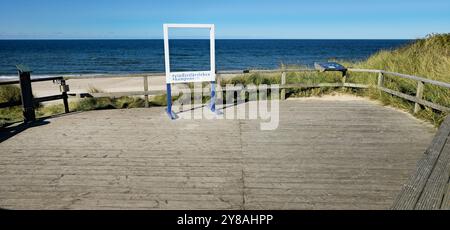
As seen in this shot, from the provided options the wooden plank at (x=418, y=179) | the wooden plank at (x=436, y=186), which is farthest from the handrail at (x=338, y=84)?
the wooden plank at (x=436, y=186)

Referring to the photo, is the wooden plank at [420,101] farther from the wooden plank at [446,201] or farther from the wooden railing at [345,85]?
the wooden plank at [446,201]

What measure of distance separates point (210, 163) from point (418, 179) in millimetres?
2646

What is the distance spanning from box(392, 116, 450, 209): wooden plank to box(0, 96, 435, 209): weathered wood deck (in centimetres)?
64

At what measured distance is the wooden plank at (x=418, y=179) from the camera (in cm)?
248

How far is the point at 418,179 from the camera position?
9.21 feet

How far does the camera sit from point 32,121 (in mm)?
7195

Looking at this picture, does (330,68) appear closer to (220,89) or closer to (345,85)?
(345,85)

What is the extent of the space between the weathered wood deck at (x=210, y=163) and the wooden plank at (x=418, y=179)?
2.11 feet

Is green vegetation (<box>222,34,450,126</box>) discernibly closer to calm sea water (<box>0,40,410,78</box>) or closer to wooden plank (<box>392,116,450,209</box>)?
wooden plank (<box>392,116,450,209</box>)

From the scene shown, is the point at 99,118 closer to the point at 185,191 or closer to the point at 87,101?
the point at 87,101

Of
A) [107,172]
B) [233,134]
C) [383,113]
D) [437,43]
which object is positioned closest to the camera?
[107,172]

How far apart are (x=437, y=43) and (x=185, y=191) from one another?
44.8 feet

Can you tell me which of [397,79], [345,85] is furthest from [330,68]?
[397,79]
